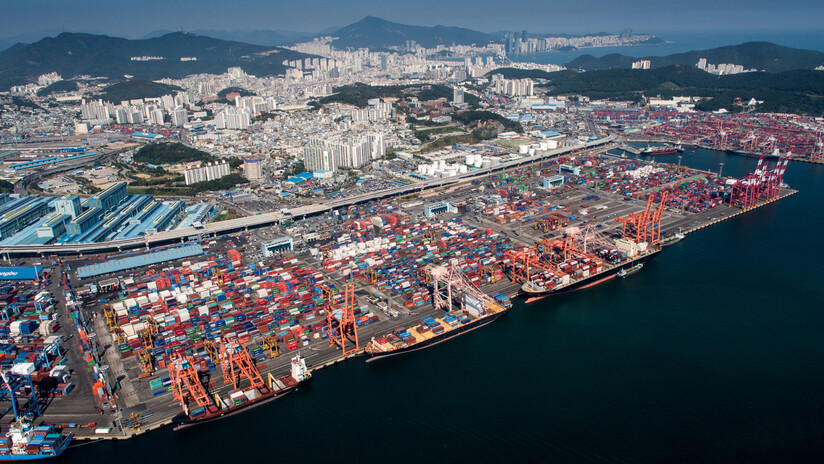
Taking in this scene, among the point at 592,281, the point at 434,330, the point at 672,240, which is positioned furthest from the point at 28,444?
the point at 672,240

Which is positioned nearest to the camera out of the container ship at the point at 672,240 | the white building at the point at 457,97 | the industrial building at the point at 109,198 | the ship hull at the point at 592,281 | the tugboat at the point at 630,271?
the ship hull at the point at 592,281

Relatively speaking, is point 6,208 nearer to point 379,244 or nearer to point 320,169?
point 320,169

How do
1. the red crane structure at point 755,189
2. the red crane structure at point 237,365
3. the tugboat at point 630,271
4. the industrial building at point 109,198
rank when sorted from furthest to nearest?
the red crane structure at point 755,189 < the industrial building at point 109,198 < the tugboat at point 630,271 < the red crane structure at point 237,365

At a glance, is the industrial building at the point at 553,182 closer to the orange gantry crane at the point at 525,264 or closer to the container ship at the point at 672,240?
the container ship at the point at 672,240

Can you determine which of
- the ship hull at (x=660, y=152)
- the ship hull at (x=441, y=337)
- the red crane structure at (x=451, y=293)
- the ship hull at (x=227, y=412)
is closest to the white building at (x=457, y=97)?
the ship hull at (x=660, y=152)

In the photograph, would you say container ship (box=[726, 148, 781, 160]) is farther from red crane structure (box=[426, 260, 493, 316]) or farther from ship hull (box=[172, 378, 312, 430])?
ship hull (box=[172, 378, 312, 430])

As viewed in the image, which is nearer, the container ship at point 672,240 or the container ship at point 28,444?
the container ship at point 28,444

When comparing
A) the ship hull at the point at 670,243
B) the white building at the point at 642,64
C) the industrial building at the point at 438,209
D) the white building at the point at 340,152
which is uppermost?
the white building at the point at 642,64

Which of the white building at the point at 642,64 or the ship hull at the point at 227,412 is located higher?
the white building at the point at 642,64
